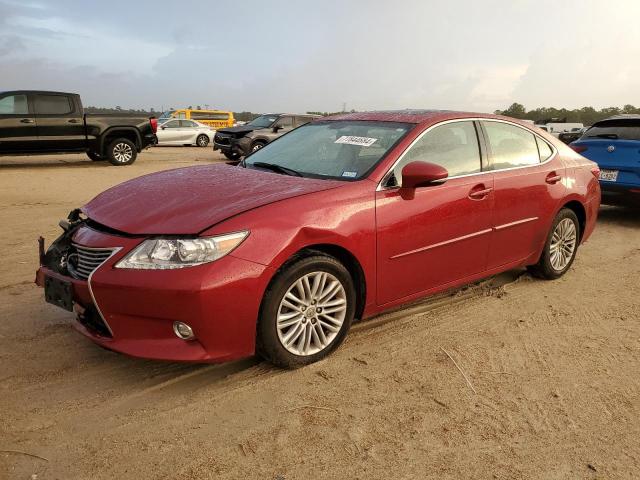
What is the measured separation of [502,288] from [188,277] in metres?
3.11

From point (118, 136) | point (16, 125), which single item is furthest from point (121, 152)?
point (16, 125)

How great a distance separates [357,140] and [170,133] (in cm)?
2308

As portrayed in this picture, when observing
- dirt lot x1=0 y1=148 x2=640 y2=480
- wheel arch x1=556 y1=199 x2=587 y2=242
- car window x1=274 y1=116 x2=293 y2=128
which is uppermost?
car window x1=274 y1=116 x2=293 y2=128

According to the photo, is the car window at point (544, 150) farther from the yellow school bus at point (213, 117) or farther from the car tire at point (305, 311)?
the yellow school bus at point (213, 117)

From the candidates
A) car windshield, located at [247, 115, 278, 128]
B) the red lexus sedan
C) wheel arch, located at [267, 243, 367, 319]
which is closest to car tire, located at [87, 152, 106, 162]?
car windshield, located at [247, 115, 278, 128]

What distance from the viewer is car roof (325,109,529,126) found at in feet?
13.5

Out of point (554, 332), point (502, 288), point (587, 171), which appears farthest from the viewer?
point (587, 171)

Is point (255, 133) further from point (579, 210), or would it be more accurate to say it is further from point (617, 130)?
point (579, 210)

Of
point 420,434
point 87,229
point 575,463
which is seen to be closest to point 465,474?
point 420,434

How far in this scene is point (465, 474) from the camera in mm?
2422

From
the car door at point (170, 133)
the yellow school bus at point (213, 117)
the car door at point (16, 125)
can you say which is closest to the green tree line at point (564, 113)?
the yellow school bus at point (213, 117)

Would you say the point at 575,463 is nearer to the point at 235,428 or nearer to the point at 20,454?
the point at 235,428

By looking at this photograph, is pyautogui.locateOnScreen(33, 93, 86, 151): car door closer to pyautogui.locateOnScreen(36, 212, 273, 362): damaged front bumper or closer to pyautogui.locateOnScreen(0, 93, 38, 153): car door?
pyautogui.locateOnScreen(0, 93, 38, 153): car door

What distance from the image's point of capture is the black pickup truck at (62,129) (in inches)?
528
